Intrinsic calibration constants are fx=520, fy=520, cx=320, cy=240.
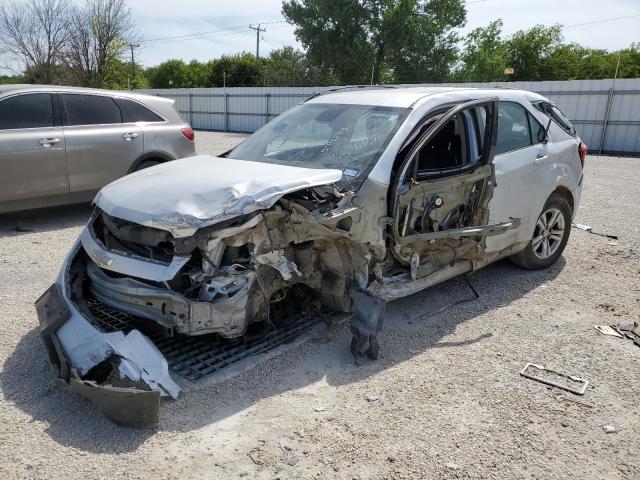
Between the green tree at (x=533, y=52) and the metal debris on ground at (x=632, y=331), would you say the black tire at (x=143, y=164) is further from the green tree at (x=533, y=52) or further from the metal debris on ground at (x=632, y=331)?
the green tree at (x=533, y=52)

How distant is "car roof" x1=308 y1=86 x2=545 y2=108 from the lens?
437 centimetres

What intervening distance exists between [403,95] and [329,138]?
77 centimetres

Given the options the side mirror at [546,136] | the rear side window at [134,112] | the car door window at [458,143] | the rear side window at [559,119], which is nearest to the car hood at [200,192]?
the car door window at [458,143]

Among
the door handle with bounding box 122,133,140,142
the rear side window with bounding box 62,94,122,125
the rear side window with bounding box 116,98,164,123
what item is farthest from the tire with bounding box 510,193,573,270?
the rear side window with bounding box 62,94,122,125

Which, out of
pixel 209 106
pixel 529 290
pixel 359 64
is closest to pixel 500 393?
pixel 529 290

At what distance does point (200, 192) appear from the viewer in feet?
11.0

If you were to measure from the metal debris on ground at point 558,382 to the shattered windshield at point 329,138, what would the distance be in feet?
5.91

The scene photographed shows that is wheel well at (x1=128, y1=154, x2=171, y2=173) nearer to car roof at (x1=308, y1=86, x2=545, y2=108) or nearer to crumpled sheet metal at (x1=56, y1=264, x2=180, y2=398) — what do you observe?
car roof at (x1=308, y1=86, x2=545, y2=108)

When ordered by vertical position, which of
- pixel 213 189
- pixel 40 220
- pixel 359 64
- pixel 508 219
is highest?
pixel 359 64

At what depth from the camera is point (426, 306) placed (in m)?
4.71

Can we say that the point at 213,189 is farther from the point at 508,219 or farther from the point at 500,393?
the point at 508,219

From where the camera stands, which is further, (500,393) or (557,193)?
(557,193)

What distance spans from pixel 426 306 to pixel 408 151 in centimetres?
148

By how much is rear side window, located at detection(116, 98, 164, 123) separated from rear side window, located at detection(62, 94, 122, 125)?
0.08 meters
